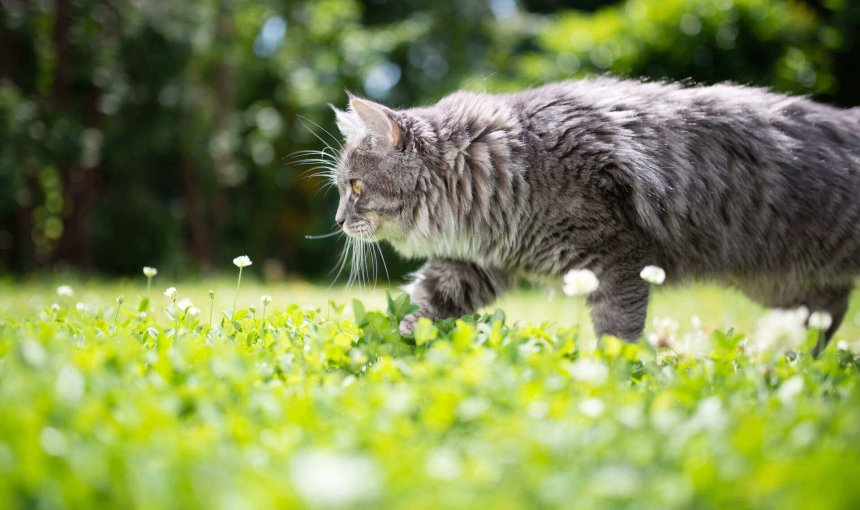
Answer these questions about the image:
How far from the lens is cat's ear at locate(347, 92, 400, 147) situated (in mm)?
2859

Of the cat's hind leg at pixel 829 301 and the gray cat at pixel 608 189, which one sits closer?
the gray cat at pixel 608 189

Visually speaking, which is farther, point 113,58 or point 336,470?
point 113,58

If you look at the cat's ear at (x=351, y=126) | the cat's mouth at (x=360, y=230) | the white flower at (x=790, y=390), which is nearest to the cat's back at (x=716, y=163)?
the cat's ear at (x=351, y=126)

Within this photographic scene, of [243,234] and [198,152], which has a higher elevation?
[198,152]

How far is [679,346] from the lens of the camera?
3320 millimetres

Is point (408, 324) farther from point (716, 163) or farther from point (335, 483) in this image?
point (335, 483)

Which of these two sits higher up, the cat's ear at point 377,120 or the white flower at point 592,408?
the cat's ear at point 377,120

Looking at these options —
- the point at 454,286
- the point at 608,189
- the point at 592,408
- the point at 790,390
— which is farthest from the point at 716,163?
the point at 592,408

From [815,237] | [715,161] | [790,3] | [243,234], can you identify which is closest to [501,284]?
[715,161]

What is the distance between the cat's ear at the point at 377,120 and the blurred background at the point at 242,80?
241 centimetres

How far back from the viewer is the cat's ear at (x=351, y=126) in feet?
10.1

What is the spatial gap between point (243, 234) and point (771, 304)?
26.2 feet

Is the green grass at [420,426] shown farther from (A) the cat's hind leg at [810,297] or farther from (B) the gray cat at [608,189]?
(A) the cat's hind leg at [810,297]

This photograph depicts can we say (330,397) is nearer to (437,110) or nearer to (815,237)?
(437,110)
